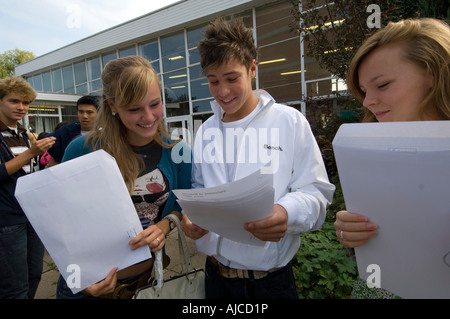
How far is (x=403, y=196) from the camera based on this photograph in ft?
2.23

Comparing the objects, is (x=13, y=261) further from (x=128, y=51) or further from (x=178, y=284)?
(x=128, y=51)

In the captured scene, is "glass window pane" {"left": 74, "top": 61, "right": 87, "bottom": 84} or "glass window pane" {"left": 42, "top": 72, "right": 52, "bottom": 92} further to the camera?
"glass window pane" {"left": 42, "top": 72, "right": 52, "bottom": 92}

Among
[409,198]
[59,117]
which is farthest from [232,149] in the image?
[59,117]

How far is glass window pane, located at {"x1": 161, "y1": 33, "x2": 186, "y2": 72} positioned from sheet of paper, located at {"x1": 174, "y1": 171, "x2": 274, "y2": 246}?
1155cm

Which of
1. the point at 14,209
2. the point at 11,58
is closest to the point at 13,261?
the point at 14,209

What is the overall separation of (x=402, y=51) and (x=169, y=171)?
1.18m

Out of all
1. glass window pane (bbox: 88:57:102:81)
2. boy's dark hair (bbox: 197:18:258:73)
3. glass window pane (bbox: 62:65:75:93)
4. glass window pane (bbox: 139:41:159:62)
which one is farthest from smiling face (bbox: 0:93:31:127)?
glass window pane (bbox: 62:65:75:93)

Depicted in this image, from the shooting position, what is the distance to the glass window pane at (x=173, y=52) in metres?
11.6

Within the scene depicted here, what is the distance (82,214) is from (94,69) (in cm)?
1631

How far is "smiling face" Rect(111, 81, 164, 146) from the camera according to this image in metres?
1.37

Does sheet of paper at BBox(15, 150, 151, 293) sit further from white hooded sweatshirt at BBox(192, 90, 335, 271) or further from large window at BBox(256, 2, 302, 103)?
large window at BBox(256, 2, 302, 103)

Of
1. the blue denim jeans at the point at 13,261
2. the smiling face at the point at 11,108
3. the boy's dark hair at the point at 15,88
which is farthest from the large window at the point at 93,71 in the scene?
the blue denim jeans at the point at 13,261

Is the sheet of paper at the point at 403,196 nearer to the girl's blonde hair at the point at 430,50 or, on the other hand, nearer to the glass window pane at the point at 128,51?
the girl's blonde hair at the point at 430,50
